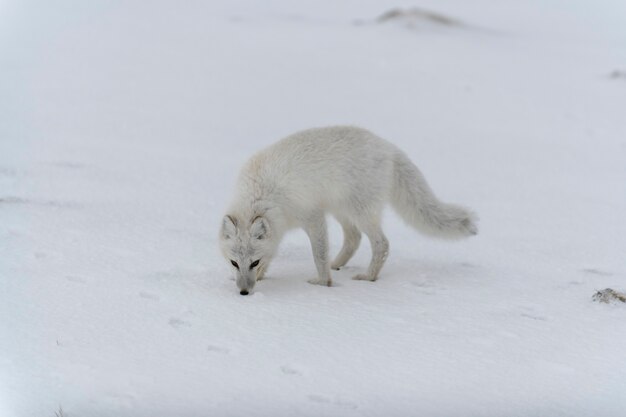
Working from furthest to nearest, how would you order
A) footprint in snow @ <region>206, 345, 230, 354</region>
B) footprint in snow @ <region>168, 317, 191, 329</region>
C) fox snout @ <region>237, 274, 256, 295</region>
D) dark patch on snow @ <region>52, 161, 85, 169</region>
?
1. dark patch on snow @ <region>52, 161, 85, 169</region>
2. fox snout @ <region>237, 274, 256, 295</region>
3. footprint in snow @ <region>168, 317, 191, 329</region>
4. footprint in snow @ <region>206, 345, 230, 354</region>

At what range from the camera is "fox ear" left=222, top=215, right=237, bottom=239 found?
4.28m

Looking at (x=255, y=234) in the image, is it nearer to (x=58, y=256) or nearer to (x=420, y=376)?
(x=58, y=256)

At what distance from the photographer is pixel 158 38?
11844 millimetres

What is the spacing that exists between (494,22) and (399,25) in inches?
110

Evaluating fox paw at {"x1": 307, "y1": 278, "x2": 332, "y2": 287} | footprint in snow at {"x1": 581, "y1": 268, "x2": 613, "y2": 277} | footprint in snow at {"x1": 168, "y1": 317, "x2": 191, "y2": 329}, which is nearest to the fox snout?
fox paw at {"x1": 307, "y1": 278, "x2": 332, "y2": 287}

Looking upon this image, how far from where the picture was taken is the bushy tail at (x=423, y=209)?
4.73 m

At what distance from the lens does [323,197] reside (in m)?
4.57

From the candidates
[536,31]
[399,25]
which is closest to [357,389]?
[399,25]

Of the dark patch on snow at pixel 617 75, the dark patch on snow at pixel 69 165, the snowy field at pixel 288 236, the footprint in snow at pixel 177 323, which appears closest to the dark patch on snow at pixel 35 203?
the snowy field at pixel 288 236

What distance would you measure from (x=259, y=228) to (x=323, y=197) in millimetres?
479

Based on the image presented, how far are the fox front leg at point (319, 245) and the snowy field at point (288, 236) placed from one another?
0.11 meters

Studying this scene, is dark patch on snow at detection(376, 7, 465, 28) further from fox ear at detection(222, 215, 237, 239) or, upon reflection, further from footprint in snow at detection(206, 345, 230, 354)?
footprint in snow at detection(206, 345, 230, 354)

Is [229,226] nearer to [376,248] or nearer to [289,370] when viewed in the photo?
[376,248]

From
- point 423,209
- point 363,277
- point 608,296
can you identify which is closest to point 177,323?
point 363,277
